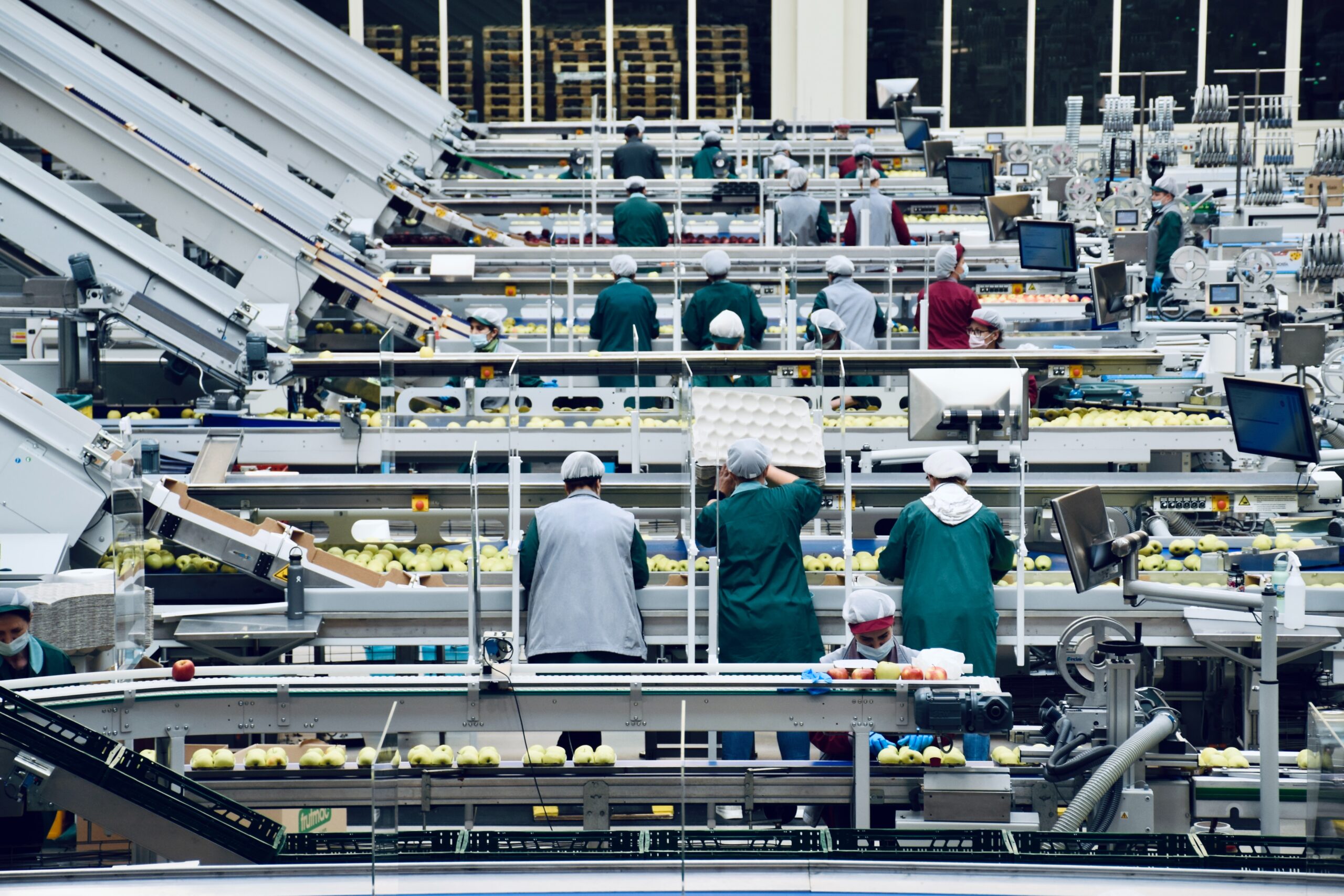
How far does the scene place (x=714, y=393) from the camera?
5938 mm

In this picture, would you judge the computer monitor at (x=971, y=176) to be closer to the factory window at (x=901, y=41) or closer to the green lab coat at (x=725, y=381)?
the green lab coat at (x=725, y=381)

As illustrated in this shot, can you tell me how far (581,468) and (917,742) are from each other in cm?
160

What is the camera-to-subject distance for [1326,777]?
3424mm

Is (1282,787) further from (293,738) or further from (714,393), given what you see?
(293,738)

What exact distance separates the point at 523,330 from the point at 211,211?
2.54 m

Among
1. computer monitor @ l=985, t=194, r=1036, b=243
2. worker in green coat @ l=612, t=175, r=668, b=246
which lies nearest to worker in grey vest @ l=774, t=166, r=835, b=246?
worker in green coat @ l=612, t=175, r=668, b=246

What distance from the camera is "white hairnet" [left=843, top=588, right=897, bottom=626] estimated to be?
4664mm

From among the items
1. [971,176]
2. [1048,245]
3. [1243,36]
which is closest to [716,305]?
[1048,245]

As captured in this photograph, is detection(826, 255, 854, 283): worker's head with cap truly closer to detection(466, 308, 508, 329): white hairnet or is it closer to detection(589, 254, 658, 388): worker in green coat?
detection(589, 254, 658, 388): worker in green coat

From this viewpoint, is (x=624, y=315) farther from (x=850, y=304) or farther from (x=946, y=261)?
(x=946, y=261)

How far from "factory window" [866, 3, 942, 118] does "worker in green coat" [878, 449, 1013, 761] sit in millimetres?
16094

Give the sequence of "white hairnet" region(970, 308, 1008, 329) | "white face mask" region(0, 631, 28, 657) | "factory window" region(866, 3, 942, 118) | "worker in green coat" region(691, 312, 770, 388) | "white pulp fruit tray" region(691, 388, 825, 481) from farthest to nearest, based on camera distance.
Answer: "factory window" region(866, 3, 942, 118) → "white hairnet" region(970, 308, 1008, 329) → "worker in green coat" region(691, 312, 770, 388) → "white pulp fruit tray" region(691, 388, 825, 481) → "white face mask" region(0, 631, 28, 657)

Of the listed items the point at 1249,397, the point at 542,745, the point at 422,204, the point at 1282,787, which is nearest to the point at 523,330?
the point at 422,204

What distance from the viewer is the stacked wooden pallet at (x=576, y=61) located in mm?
20547
